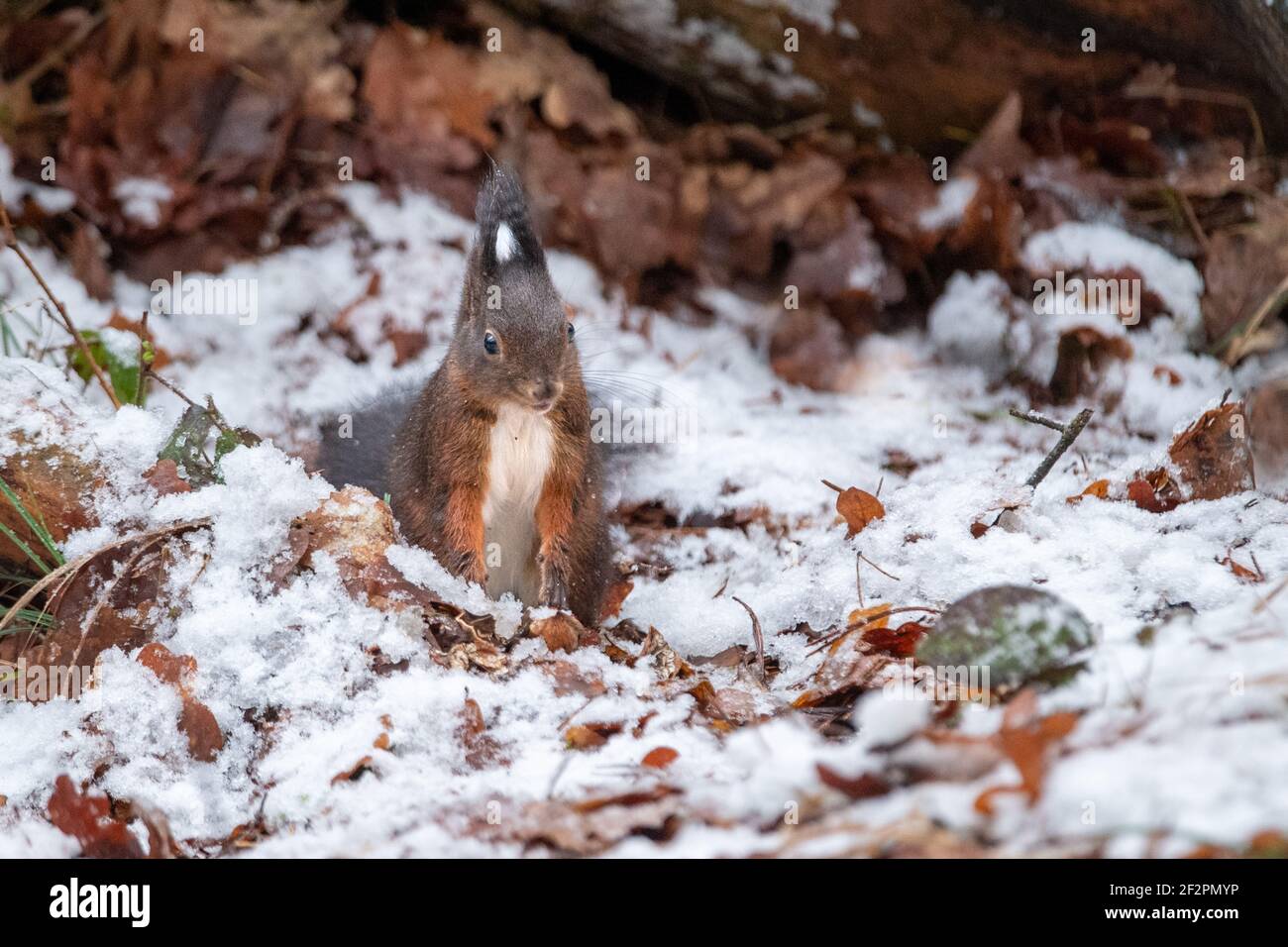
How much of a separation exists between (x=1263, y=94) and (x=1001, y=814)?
157 inches

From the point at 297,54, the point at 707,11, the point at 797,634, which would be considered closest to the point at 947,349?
the point at 707,11

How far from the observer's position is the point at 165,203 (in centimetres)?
503

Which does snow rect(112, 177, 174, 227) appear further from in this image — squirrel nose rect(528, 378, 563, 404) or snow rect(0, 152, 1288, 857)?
squirrel nose rect(528, 378, 563, 404)

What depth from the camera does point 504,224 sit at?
11.0ft

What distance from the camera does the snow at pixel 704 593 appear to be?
196 cm

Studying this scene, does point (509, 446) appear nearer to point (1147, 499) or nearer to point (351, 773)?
point (351, 773)

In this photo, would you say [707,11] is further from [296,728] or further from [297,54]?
[296,728]

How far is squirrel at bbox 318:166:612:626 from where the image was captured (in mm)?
3373

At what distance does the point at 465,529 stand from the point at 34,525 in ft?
3.55

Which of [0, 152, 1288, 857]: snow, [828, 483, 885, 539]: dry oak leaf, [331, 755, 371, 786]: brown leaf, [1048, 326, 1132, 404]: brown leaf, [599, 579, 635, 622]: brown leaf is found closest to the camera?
[0, 152, 1288, 857]: snow

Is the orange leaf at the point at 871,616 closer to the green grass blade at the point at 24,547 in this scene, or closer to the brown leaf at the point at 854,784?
the brown leaf at the point at 854,784

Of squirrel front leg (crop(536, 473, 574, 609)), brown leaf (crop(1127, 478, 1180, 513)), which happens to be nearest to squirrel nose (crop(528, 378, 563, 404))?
squirrel front leg (crop(536, 473, 574, 609))

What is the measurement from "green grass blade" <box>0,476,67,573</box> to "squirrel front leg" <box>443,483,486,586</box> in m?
0.98

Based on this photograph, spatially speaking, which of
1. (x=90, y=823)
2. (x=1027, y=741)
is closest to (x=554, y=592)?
(x=90, y=823)
